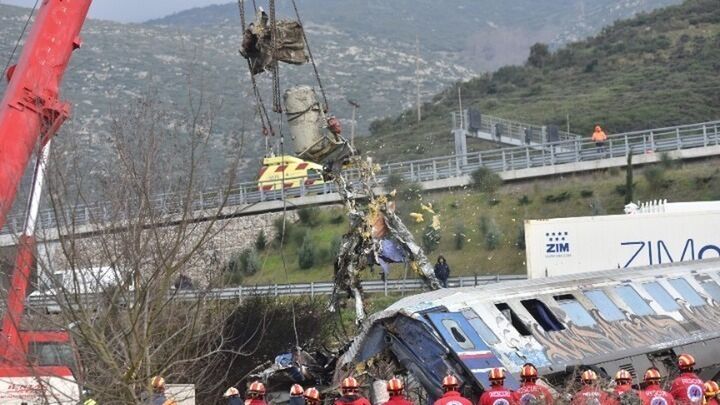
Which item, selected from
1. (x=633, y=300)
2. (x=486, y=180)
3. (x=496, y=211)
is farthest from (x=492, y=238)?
(x=633, y=300)

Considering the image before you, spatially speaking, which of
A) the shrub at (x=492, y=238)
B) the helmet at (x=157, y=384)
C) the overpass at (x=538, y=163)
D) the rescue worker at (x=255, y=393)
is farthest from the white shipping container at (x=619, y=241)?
the helmet at (x=157, y=384)

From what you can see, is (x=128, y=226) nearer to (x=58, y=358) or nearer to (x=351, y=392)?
(x=58, y=358)

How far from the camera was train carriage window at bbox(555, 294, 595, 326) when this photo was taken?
76.4ft

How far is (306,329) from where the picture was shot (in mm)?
31812

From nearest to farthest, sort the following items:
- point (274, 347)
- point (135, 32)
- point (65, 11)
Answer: point (65, 11) → point (274, 347) → point (135, 32)

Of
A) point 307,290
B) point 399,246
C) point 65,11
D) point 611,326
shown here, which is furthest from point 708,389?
point 307,290

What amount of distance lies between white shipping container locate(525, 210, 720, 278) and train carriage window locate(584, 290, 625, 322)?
12886 millimetres

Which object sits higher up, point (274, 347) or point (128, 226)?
point (128, 226)

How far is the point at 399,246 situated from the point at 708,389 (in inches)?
317

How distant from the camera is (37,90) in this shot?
21.7 meters

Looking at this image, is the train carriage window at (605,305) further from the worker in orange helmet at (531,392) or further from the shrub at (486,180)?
the shrub at (486,180)

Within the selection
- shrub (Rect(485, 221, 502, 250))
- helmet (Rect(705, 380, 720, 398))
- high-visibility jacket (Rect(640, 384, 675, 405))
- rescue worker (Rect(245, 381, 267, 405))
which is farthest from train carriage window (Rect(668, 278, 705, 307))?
shrub (Rect(485, 221, 502, 250))

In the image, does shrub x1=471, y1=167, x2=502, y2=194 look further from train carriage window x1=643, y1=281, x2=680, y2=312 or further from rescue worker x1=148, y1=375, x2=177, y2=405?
rescue worker x1=148, y1=375, x2=177, y2=405

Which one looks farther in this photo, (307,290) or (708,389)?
(307,290)
